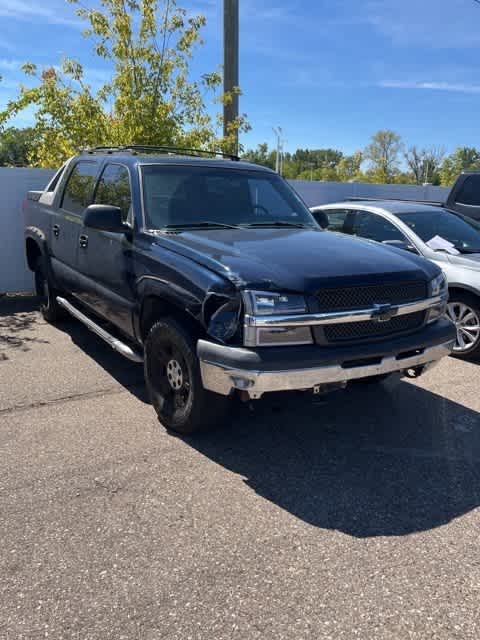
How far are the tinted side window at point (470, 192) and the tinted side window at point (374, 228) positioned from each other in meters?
3.07

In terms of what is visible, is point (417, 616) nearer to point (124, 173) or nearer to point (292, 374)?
point (292, 374)

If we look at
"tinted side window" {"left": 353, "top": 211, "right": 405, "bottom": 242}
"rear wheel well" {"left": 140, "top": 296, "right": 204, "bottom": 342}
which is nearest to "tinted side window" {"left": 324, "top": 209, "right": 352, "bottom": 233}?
"tinted side window" {"left": 353, "top": 211, "right": 405, "bottom": 242}

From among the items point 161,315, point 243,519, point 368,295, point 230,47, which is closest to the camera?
point 243,519

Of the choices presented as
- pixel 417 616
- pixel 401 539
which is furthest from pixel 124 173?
pixel 417 616

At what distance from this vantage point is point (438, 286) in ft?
13.0

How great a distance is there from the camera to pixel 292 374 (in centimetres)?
315

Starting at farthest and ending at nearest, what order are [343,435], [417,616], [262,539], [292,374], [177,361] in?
[343,435] < [177,361] < [292,374] < [262,539] < [417,616]

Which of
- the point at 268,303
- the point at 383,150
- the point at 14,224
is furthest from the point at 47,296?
the point at 383,150

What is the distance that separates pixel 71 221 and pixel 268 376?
3268 mm

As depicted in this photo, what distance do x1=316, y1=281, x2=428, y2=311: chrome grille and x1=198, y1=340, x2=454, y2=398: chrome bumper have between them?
0.36 m

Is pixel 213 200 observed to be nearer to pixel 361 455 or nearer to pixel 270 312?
pixel 270 312

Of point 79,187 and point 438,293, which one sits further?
point 79,187

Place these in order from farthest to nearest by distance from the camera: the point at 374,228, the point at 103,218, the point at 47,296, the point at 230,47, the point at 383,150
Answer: the point at 383,150 → the point at 230,47 → the point at 47,296 → the point at 374,228 → the point at 103,218

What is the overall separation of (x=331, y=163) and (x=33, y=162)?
432ft
